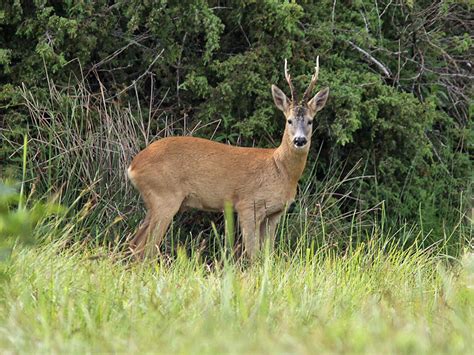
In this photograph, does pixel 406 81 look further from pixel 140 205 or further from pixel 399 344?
pixel 399 344

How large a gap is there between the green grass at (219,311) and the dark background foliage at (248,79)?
3.19 meters

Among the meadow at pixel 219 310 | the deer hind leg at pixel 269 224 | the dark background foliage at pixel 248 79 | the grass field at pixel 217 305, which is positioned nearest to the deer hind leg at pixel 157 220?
the dark background foliage at pixel 248 79

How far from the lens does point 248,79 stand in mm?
9680

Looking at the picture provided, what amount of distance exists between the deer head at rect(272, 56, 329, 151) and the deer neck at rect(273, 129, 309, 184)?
95 millimetres

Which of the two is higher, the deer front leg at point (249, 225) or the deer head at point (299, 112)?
the deer head at point (299, 112)

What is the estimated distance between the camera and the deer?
902 centimetres

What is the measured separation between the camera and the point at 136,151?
384 inches

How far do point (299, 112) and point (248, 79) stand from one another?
769 mm

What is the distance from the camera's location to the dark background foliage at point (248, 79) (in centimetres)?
950

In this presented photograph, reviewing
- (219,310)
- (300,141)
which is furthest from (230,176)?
(219,310)

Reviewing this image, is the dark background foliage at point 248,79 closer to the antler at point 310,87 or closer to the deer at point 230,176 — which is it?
the deer at point 230,176

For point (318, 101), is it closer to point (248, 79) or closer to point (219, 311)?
point (248, 79)

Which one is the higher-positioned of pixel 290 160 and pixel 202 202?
pixel 290 160

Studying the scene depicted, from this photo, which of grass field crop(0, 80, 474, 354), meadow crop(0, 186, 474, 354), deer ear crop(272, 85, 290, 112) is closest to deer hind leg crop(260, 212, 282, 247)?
deer ear crop(272, 85, 290, 112)
